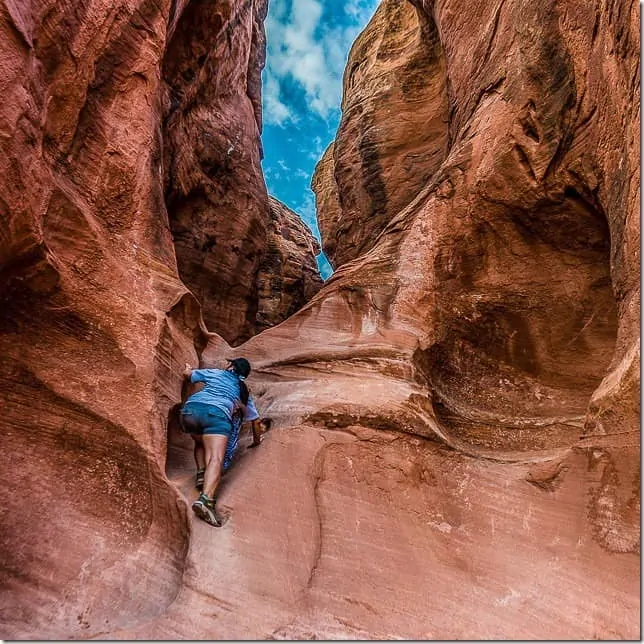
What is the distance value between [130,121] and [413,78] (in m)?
8.24

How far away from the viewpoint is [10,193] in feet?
14.0

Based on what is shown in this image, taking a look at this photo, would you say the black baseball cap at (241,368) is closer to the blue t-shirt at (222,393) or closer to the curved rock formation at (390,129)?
the blue t-shirt at (222,393)

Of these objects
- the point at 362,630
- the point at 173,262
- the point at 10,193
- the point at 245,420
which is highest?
the point at 173,262

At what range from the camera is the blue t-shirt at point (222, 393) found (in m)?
5.23

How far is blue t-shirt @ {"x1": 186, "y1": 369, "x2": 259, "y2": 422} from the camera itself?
5.23m

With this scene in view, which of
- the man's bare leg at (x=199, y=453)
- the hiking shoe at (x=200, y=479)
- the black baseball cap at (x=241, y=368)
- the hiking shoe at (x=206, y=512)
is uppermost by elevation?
the black baseball cap at (x=241, y=368)

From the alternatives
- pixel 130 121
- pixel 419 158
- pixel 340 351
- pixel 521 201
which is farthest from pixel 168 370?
pixel 419 158

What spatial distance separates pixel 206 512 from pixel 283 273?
10.9 m

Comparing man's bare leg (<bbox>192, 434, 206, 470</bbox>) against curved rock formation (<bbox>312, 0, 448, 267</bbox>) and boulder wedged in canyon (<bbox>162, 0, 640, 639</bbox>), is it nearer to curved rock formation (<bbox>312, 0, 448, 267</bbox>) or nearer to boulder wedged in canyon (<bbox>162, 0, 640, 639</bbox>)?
boulder wedged in canyon (<bbox>162, 0, 640, 639</bbox>)

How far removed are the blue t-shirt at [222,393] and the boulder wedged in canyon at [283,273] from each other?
7860mm

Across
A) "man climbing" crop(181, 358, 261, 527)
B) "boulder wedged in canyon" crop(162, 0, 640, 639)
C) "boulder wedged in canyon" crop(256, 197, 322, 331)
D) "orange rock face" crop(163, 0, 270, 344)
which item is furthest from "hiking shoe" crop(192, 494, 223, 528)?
"boulder wedged in canyon" crop(256, 197, 322, 331)

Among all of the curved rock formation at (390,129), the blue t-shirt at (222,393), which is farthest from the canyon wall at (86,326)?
the curved rock formation at (390,129)

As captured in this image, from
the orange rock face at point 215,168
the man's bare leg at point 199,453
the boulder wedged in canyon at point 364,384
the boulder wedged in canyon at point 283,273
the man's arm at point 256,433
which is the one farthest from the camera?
the boulder wedged in canyon at point 283,273

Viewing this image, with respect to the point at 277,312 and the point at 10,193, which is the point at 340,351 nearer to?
the point at 10,193
